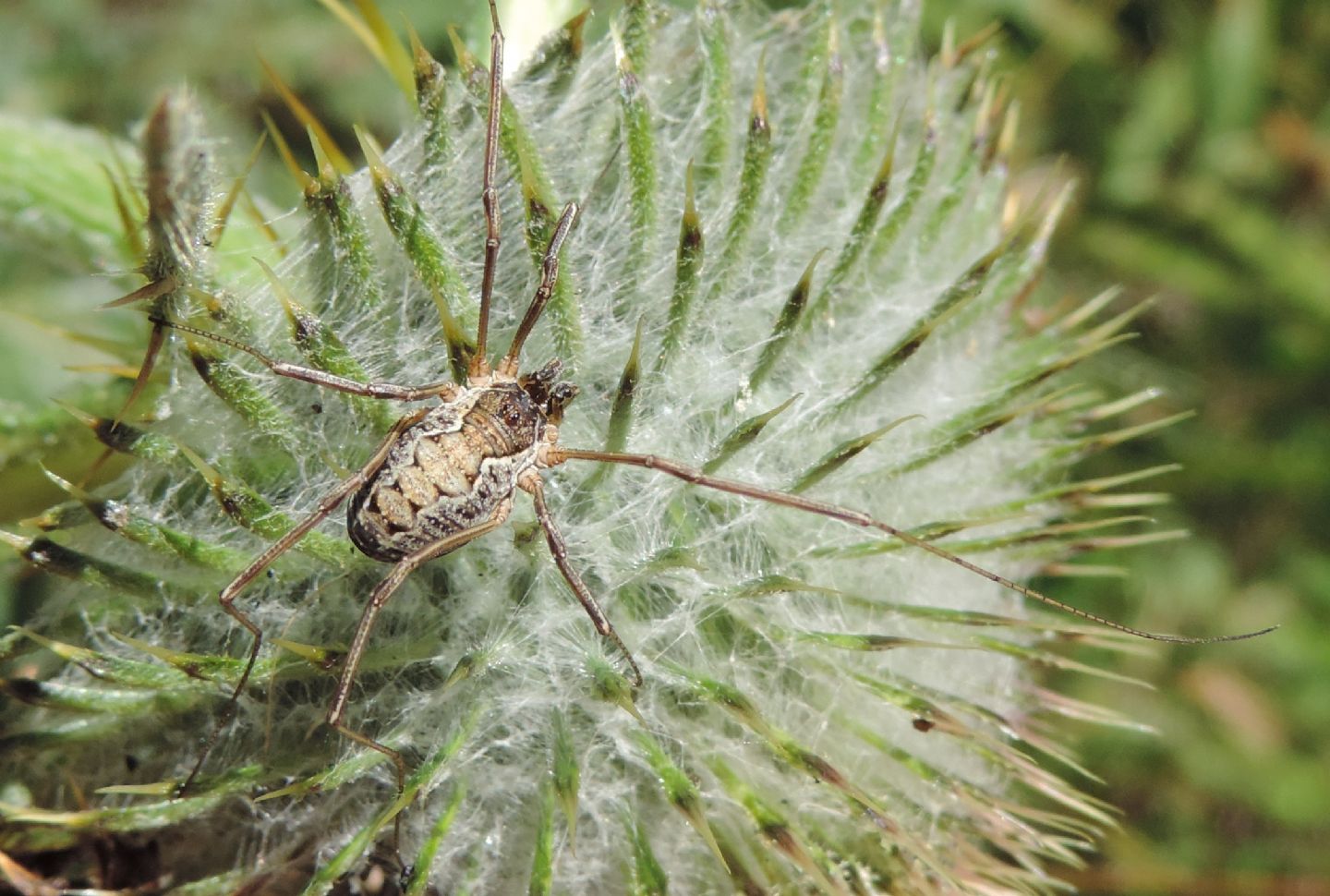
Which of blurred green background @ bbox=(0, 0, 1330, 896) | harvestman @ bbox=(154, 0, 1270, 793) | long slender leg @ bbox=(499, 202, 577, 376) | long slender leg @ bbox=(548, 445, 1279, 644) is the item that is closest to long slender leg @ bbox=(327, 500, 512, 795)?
harvestman @ bbox=(154, 0, 1270, 793)

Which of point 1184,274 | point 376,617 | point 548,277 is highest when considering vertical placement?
point 548,277

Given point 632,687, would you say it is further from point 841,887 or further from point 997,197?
point 997,197

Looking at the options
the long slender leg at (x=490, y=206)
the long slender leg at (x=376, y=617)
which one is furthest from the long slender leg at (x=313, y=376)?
the long slender leg at (x=376, y=617)

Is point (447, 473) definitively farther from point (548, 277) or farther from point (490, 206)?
point (490, 206)

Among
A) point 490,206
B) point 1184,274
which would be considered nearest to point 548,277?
point 490,206

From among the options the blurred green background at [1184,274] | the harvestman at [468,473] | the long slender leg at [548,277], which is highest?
the long slender leg at [548,277]

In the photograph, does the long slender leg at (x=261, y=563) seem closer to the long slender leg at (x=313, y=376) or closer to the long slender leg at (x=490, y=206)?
the long slender leg at (x=313, y=376)

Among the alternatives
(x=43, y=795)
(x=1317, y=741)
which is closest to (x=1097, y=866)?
(x=1317, y=741)
